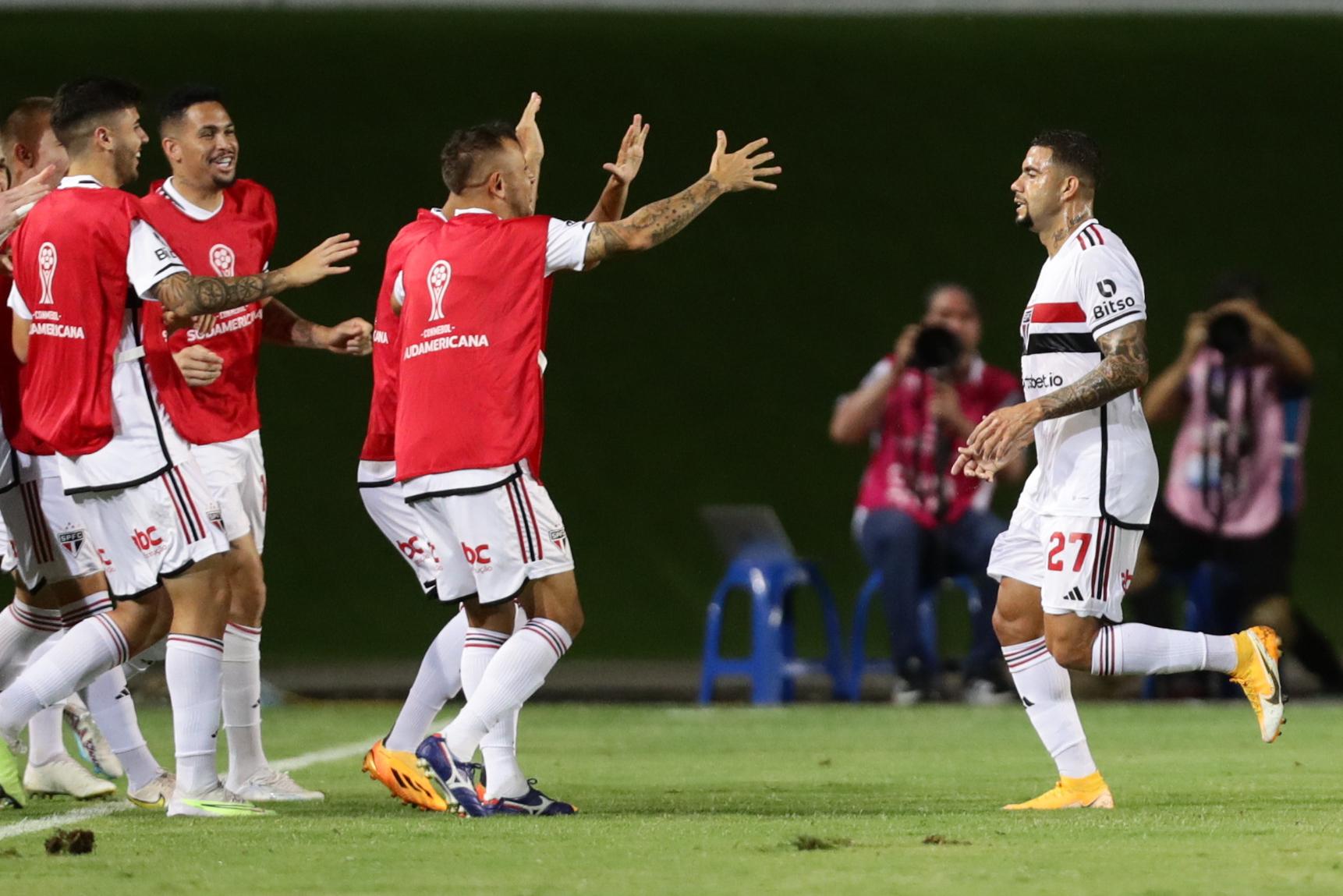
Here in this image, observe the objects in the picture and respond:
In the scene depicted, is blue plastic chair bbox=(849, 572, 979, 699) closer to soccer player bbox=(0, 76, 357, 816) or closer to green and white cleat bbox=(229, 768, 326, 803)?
green and white cleat bbox=(229, 768, 326, 803)

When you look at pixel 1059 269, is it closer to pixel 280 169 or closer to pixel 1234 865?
pixel 1234 865

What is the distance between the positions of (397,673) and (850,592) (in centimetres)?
297

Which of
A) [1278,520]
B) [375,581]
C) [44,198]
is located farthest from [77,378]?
[375,581]

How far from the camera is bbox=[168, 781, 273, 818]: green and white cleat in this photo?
5598 mm

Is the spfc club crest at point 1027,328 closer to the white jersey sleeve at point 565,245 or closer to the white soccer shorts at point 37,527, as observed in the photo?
the white jersey sleeve at point 565,245

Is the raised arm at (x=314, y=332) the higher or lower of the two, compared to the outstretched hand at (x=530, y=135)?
lower

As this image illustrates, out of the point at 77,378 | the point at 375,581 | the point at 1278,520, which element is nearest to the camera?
the point at 77,378

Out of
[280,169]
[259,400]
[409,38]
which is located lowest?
[259,400]

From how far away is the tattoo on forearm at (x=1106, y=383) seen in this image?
547cm

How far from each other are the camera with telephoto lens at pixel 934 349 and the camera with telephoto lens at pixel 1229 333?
1245mm

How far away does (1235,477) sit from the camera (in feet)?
33.9

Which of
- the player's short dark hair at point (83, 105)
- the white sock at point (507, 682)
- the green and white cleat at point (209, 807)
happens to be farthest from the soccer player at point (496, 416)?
the player's short dark hair at point (83, 105)

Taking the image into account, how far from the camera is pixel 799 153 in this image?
524 inches

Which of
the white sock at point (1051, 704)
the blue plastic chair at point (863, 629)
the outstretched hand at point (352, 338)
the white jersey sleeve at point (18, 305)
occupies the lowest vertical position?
the blue plastic chair at point (863, 629)
